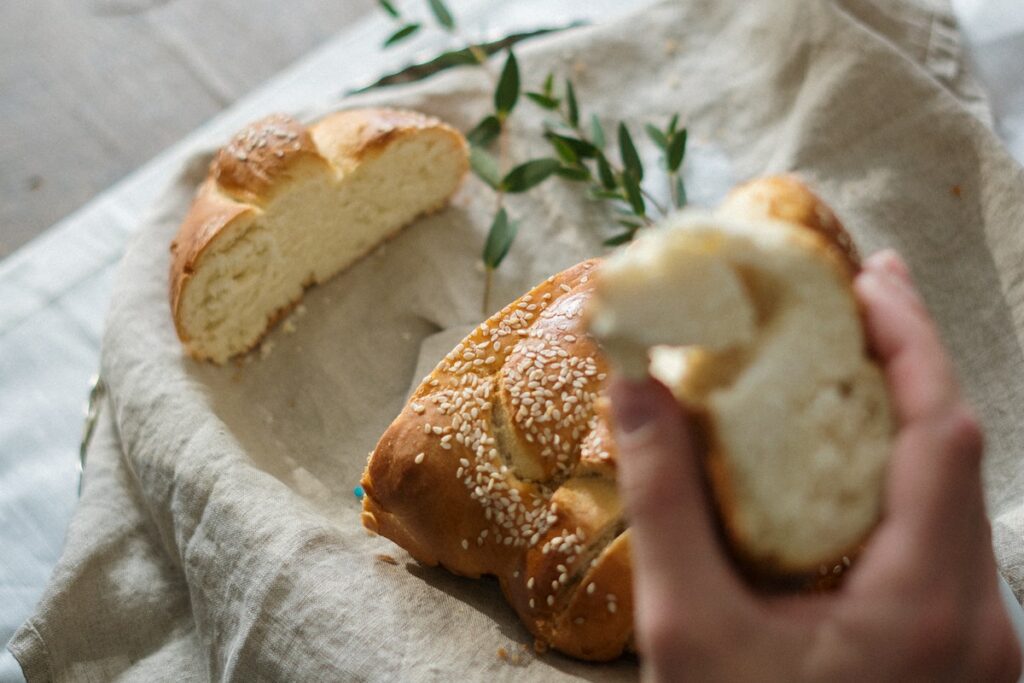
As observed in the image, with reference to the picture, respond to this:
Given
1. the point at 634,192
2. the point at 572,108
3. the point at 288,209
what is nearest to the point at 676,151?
the point at 634,192

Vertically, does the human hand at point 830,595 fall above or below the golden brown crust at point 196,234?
below

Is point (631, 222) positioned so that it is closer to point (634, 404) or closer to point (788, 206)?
point (788, 206)

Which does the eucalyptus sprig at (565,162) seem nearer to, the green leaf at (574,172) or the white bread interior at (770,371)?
the green leaf at (574,172)

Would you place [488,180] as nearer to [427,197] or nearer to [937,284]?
[427,197]

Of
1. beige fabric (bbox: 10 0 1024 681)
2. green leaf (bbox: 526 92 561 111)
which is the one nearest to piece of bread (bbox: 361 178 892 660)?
beige fabric (bbox: 10 0 1024 681)

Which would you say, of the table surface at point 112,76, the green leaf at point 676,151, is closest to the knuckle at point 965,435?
the green leaf at point 676,151
